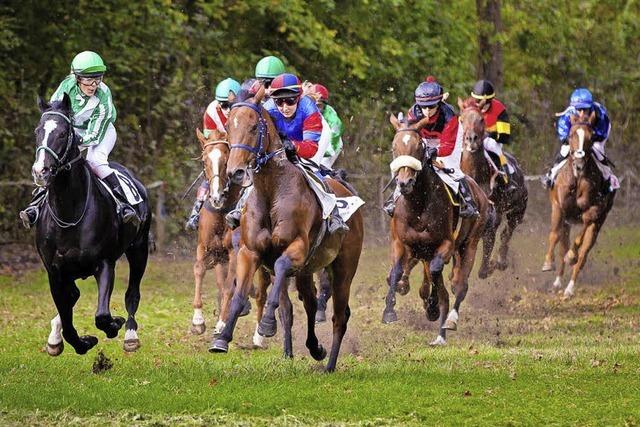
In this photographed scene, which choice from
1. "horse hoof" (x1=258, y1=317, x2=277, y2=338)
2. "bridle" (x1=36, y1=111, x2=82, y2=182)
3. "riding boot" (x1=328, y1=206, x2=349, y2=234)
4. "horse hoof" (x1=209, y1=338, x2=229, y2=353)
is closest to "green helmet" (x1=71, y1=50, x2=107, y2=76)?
"bridle" (x1=36, y1=111, x2=82, y2=182)

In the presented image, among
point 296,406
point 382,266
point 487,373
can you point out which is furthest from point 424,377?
point 382,266

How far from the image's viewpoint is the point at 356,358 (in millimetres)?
14672

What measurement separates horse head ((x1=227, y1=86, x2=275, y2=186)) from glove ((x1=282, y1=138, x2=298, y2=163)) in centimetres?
20

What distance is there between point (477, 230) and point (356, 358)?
3.68 m

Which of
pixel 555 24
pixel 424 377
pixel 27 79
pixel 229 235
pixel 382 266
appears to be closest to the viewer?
pixel 424 377

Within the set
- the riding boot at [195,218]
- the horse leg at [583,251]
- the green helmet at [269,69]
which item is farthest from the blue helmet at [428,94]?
the horse leg at [583,251]

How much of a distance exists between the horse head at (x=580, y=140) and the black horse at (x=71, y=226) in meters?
10.5

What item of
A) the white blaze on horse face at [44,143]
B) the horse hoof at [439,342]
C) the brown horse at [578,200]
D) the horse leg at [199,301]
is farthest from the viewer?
the brown horse at [578,200]

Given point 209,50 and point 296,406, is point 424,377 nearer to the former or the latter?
point 296,406

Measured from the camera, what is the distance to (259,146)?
1174cm

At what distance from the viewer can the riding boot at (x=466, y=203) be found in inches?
658

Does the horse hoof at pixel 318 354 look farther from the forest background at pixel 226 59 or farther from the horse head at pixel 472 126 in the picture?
the forest background at pixel 226 59

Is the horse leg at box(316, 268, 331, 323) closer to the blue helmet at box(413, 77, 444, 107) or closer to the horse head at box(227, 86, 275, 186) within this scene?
the blue helmet at box(413, 77, 444, 107)

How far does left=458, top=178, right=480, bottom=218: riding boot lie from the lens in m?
16.7
